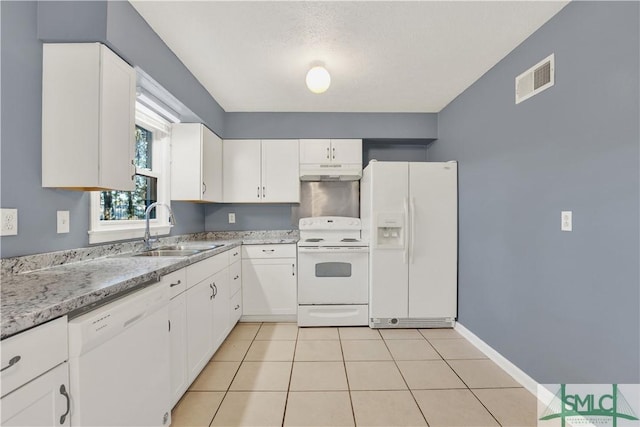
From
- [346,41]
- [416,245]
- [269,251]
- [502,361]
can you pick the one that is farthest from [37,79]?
[502,361]

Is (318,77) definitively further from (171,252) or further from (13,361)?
(13,361)

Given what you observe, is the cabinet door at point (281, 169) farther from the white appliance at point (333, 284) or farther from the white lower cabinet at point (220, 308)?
the white lower cabinet at point (220, 308)

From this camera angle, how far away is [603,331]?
1.44 m

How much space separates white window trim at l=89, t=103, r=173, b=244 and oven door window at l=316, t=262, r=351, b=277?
1.50 m

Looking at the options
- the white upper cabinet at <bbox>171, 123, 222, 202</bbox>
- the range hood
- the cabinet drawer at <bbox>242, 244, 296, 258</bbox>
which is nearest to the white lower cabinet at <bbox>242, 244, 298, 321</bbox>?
the cabinet drawer at <bbox>242, 244, 296, 258</bbox>

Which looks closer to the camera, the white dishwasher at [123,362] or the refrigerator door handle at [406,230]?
the white dishwasher at [123,362]

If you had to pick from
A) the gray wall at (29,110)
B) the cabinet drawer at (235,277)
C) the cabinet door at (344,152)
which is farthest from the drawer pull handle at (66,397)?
the cabinet door at (344,152)

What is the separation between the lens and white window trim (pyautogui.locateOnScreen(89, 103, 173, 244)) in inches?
70.4

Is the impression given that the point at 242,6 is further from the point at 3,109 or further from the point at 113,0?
the point at 3,109

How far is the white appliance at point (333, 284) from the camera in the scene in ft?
9.80

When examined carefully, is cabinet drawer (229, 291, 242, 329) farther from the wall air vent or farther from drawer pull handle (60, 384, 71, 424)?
the wall air vent

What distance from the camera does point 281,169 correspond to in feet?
11.2

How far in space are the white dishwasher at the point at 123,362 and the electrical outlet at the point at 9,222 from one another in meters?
0.64

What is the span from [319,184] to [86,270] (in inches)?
103
